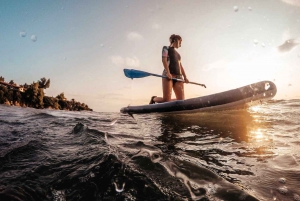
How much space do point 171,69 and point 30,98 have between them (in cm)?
3726

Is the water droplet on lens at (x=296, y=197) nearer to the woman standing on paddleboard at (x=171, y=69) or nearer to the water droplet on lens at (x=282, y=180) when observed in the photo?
the water droplet on lens at (x=282, y=180)

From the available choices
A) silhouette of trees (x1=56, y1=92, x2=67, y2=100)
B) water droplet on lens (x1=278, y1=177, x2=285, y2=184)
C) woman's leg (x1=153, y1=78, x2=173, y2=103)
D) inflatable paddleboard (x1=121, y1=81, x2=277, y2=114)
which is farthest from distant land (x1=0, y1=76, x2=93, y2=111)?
water droplet on lens (x1=278, y1=177, x2=285, y2=184)

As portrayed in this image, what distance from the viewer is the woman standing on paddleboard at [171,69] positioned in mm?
6723

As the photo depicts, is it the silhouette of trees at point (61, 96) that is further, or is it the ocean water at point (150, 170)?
the silhouette of trees at point (61, 96)

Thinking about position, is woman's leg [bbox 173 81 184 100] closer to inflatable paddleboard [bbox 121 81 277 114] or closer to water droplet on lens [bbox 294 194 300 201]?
inflatable paddleboard [bbox 121 81 277 114]

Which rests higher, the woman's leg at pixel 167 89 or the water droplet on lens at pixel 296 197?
the woman's leg at pixel 167 89

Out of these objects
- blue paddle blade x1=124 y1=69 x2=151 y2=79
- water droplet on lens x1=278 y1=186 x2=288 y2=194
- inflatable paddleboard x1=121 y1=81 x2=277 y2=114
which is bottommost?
water droplet on lens x1=278 y1=186 x2=288 y2=194

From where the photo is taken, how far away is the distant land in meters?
32.2

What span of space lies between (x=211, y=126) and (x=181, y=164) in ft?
9.23

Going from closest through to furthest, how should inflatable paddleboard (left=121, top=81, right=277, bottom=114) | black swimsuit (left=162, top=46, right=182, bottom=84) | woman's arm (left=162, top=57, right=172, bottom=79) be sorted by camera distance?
inflatable paddleboard (left=121, top=81, right=277, bottom=114) < woman's arm (left=162, top=57, right=172, bottom=79) < black swimsuit (left=162, top=46, right=182, bottom=84)

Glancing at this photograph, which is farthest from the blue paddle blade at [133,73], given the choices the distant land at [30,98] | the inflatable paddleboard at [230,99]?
the distant land at [30,98]

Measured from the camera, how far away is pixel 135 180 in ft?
5.32

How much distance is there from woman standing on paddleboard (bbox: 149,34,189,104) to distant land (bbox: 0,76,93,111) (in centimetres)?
3374

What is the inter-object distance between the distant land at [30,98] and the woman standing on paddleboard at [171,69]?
3374 cm
